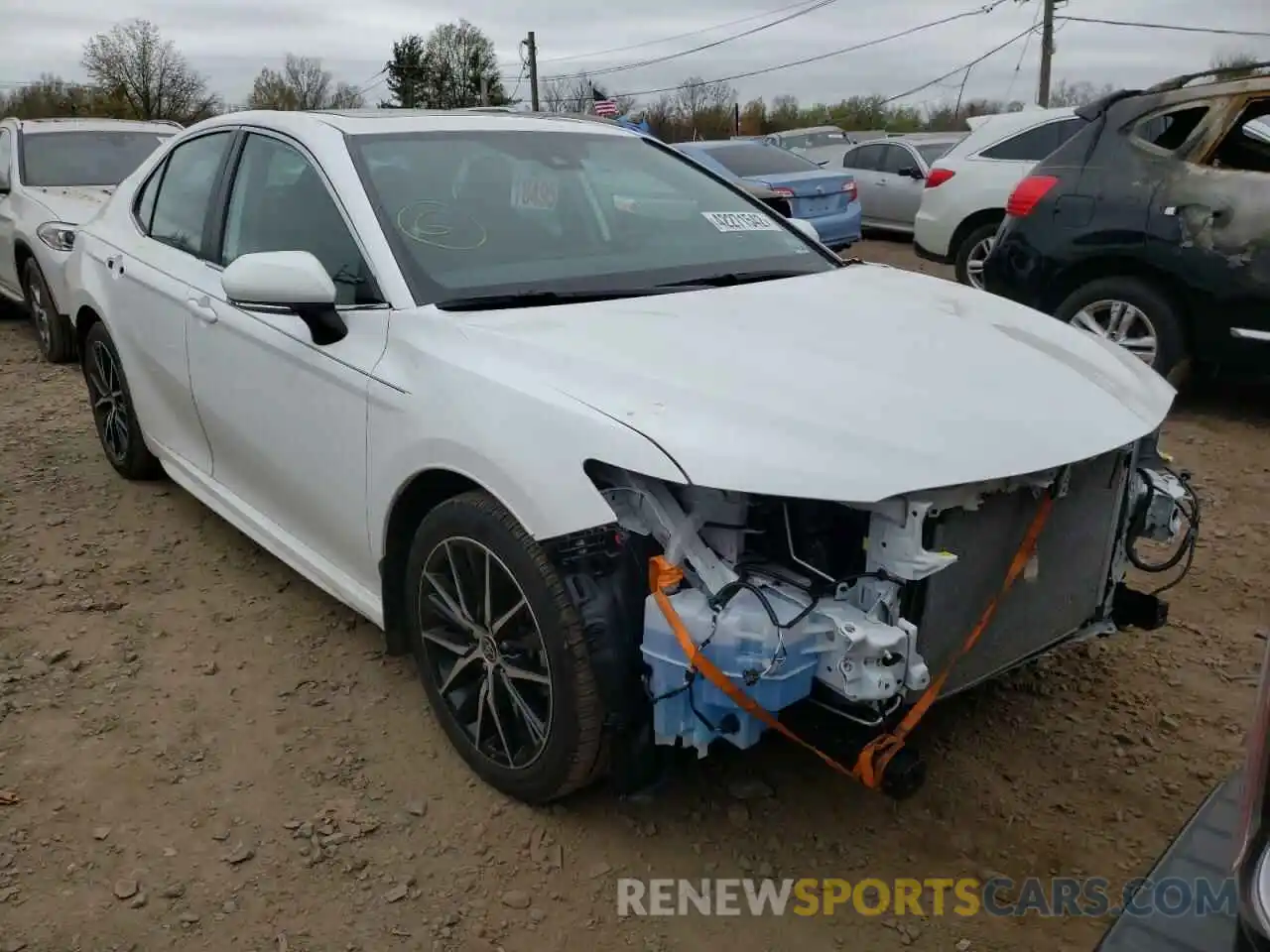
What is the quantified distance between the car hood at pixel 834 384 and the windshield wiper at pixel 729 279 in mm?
75

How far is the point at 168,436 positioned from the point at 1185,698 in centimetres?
378

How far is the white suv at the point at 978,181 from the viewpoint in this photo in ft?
28.4

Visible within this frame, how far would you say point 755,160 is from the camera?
12.1 metres

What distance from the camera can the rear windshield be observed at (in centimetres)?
1177

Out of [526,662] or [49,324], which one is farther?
[49,324]

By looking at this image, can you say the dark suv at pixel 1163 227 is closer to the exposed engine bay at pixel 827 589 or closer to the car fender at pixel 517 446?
the exposed engine bay at pixel 827 589

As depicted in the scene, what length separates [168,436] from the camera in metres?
4.26

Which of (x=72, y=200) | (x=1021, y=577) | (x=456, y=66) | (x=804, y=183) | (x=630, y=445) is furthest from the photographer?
(x=456, y=66)

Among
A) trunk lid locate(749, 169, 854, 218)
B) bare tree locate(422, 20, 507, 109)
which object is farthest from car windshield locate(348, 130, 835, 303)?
bare tree locate(422, 20, 507, 109)

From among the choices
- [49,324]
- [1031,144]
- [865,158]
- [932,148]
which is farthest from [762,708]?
[932,148]

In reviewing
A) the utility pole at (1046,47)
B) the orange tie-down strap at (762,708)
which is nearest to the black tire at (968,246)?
the orange tie-down strap at (762,708)

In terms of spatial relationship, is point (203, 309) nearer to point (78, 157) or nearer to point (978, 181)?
point (78, 157)

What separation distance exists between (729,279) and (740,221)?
1.56 ft

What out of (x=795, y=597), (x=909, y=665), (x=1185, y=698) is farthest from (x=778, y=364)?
(x=1185, y=698)
